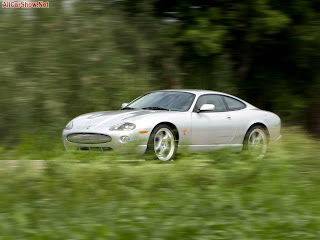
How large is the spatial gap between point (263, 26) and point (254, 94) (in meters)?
3.57

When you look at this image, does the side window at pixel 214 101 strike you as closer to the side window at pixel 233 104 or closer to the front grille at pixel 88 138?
the side window at pixel 233 104

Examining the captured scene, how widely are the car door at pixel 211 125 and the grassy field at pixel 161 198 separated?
2758 millimetres

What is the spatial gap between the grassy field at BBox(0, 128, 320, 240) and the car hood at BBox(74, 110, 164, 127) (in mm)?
2074

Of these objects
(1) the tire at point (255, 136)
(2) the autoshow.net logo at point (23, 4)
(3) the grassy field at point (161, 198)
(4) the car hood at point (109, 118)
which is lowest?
(1) the tire at point (255, 136)

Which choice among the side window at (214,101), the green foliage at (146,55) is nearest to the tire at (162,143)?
the side window at (214,101)

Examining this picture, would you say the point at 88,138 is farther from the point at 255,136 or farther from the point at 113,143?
the point at 255,136

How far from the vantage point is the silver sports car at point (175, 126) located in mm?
9070

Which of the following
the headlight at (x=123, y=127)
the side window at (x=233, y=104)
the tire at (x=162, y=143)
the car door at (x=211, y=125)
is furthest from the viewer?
the side window at (x=233, y=104)

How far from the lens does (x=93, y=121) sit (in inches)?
379

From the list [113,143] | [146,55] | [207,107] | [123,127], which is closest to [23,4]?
[146,55]

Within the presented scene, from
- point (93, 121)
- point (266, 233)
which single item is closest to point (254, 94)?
point (93, 121)

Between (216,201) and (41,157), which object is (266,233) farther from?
(41,157)

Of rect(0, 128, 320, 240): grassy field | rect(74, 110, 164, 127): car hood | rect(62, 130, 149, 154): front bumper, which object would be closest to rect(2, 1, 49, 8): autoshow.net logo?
rect(74, 110, 164, 127): car hood

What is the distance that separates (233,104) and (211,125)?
1.04 meters
